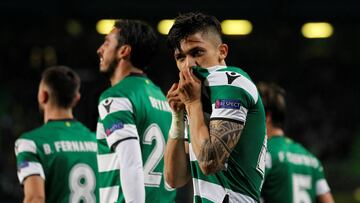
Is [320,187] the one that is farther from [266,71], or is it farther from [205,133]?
[266,71]

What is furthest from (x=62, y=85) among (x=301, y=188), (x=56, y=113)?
(x=301, y=188)

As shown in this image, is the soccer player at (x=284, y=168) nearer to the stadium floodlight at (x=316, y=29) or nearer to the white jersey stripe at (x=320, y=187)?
the white jersey stripe at (x=320, y=187)

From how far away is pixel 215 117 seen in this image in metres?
3.89

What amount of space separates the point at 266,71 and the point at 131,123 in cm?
1799

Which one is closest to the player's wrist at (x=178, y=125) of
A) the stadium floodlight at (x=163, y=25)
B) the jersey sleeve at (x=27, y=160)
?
the jersey sleeve at (x=27, y=160)

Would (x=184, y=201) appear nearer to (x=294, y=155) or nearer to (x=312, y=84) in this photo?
(x=294, y=155)

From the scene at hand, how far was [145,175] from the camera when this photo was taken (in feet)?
17.8

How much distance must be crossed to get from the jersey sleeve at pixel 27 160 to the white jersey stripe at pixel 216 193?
2348 millimetres

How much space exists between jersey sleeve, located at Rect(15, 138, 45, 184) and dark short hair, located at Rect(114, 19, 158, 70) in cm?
112

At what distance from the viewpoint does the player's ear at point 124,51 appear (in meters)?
5.79

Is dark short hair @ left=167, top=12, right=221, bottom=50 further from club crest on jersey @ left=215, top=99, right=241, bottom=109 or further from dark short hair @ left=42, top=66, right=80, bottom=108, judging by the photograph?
dark short hair @ left=42, top=66, right=80, bottom=108

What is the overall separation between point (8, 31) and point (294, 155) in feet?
56.1

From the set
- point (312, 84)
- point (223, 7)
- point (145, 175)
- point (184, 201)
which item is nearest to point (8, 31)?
point (223, 7)

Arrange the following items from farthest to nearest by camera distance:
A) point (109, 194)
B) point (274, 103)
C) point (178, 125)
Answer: point (274, 103)
point (109, 194)
point (178, 125)
